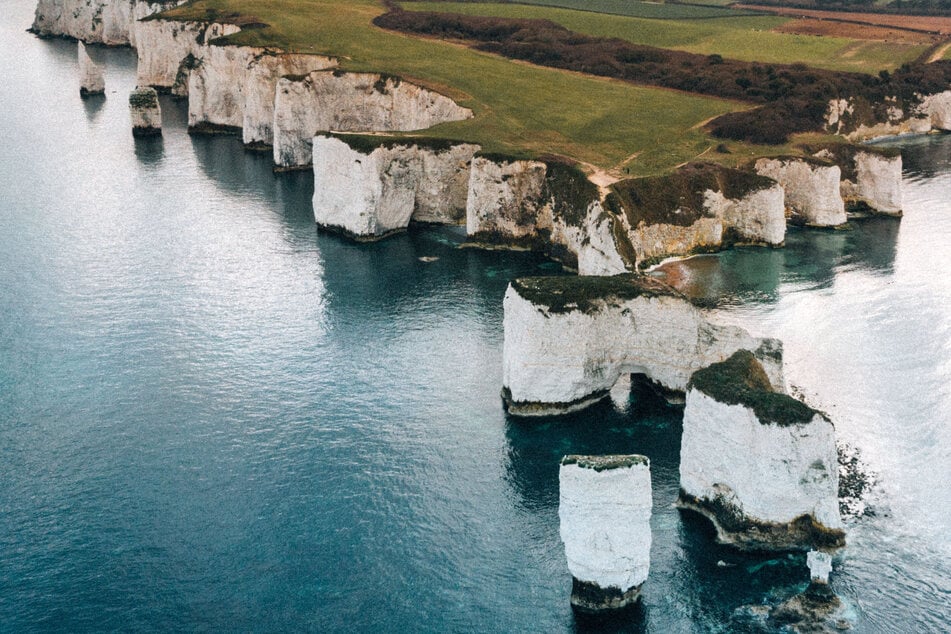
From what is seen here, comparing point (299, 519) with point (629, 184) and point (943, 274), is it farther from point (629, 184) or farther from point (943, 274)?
point (943, 274)

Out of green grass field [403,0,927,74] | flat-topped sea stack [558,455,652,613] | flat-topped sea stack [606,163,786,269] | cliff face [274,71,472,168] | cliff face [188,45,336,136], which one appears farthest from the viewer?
green grass field [403,0,927,74]

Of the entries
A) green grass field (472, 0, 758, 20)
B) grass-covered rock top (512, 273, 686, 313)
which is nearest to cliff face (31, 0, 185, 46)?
green grass field (472, 0, 758, 20)

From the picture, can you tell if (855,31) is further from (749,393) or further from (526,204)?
(749,393)

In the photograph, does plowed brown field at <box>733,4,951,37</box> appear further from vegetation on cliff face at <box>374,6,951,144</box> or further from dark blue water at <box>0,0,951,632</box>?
dark blue water at <box>0,0,951,632</box>

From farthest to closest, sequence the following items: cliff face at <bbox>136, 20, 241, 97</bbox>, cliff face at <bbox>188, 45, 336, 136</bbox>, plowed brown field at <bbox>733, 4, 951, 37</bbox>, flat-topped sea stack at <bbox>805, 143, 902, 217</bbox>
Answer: plowed brown field at <bbox>733, 4, 951, 37</bbox> < cliff face at <bbox>136, 20, 241, 97</bbox> < cliff face at <bbox>188, 45, 336, 136</bbox> < flat-topped sea stack at <bbox>805, 143, 902, 217</bbox>

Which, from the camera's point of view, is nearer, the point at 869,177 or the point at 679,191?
the point at 679,191

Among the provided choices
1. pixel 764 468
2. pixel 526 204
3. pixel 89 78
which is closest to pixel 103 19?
pixel 89 78

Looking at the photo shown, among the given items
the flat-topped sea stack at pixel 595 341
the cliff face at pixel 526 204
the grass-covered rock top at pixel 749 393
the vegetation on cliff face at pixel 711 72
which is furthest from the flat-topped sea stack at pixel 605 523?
the vegetation on cliff face at pixel 711 72
